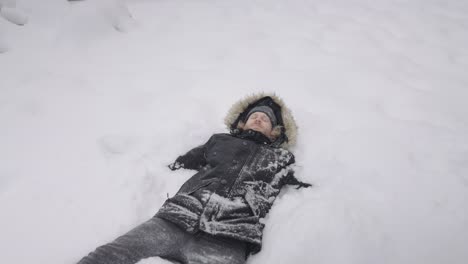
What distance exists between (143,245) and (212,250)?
0.47 metres

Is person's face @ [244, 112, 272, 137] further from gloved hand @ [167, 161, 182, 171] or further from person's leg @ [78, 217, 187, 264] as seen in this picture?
person's leg @ [78, 217, 187, 264]

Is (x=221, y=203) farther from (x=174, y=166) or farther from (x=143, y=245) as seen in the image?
(x=174, y=166)

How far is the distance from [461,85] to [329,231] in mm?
3285

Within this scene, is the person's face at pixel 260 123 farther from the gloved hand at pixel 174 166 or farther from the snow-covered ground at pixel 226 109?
the gloved hand at pixel 174 166

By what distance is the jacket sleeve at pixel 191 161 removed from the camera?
9.39 ft

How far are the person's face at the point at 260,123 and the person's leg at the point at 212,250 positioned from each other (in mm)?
1210

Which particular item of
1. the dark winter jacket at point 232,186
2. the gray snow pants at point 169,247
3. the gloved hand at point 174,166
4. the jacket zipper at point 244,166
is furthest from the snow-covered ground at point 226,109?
the jacket zipper at point 244,166

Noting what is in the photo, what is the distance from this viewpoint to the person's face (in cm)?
295

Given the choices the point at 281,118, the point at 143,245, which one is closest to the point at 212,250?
the point at 143,245

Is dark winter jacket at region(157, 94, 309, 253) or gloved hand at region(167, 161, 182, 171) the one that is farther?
gloved hand at region(167, 161, 182, 171)

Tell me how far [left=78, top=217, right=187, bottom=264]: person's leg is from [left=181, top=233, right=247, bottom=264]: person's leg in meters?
0.09

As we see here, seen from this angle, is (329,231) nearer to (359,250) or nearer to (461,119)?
(359,250)

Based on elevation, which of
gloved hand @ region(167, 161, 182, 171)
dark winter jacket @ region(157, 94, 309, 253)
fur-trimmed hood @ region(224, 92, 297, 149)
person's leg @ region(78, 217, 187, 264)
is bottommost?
gloved hand @ region(167, 161, 182, 171)

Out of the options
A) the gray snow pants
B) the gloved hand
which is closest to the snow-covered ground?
the gloved hand
